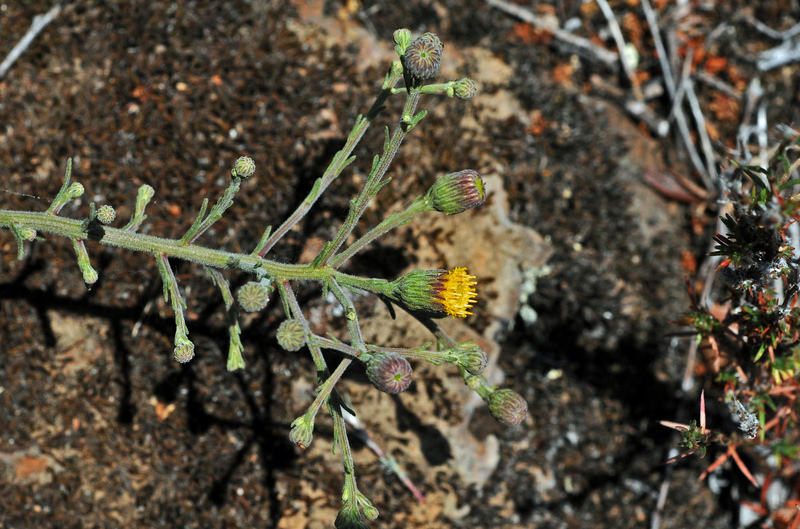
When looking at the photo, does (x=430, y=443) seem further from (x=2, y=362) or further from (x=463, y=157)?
(x=2, y=362)

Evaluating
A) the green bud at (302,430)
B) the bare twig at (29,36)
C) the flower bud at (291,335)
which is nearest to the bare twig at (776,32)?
the flower bud at (291,335)

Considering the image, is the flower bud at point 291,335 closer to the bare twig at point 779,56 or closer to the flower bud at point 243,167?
the flower bud at point 243,167

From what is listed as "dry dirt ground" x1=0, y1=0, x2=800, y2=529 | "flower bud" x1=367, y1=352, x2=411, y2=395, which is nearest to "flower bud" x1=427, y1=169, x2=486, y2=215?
"flower bud" x1=367, y1=352, x2=411, y2=395

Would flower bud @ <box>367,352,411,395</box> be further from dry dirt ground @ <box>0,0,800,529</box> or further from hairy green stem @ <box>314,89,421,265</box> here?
dry dirt ground @ <box>0,0,800,529</box>

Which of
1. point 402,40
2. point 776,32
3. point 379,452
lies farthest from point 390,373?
point 776,32

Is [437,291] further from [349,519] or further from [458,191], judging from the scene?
[349,519]

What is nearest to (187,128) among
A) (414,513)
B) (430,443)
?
(430,443)

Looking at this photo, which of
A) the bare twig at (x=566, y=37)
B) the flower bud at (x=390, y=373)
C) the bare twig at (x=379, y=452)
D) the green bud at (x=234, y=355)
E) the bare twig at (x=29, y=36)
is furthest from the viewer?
the bare twig at (x=566, y=37)
